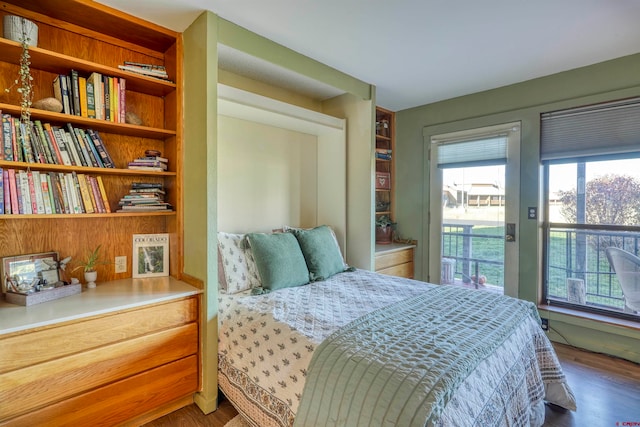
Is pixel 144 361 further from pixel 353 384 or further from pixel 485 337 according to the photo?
pixel 485 337

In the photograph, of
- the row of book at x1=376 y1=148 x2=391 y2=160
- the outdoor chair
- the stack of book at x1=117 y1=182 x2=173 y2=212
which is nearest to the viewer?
the stack of book at x1=117 y1=182 x2=173 y2=212

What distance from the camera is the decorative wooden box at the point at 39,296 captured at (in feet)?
5.04

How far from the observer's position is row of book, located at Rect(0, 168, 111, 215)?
1565 millimetres

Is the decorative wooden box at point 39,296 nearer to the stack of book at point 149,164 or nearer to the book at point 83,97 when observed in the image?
the stack of book at point 149,164

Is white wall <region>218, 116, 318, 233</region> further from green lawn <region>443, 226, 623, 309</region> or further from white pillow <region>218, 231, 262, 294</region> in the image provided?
green lawn <region>443, 226, 623, 309</region>

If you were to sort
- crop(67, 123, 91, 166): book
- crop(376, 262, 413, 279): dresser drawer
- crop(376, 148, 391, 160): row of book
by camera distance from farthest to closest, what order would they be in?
crop(376, 148, 391, 160): row of book
crop(376, 262, 413, 279): dresser drawer
crop(67, 123, 91, 166): book

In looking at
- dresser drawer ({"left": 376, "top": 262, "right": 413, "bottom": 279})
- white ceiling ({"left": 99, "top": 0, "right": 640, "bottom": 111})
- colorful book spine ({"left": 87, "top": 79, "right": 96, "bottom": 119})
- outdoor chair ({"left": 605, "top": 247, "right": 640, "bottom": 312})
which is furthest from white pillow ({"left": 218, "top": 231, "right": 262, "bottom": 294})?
outdoor chair ({"left": 605, "top": 247, "right": 640, "bottom": 312})

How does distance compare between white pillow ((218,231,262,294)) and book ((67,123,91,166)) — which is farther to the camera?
white pillow ((218,231,262,294))

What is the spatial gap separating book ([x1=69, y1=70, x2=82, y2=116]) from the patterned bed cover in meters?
1.39

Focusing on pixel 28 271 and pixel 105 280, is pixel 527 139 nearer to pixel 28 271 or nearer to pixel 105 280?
pixel 105 280

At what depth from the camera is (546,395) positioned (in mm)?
1869

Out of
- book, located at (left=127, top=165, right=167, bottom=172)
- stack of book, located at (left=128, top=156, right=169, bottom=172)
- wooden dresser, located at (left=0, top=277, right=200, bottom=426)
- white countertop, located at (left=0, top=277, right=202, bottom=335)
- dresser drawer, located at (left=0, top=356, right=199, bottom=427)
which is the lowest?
dresser drawer, located at (left=0, top=356, right=199, bottom=427)

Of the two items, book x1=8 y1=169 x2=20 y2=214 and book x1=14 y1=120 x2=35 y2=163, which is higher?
book x1=14 y1=120 x2=35 y2=163

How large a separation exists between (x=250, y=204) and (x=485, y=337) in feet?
6.66
